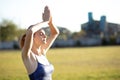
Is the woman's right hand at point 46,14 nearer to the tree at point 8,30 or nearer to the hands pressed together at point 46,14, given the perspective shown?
the hands pressed together at point 46,14

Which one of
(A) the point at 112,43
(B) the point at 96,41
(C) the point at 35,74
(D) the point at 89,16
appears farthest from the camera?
(B) the point at 96,41

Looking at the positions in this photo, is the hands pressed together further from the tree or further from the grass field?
the tree

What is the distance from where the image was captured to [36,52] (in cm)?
232

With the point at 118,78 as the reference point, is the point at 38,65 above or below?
above

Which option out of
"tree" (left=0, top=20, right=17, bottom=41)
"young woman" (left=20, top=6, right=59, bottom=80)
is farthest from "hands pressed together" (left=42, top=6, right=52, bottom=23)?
"tree" (left=0, top=20, right=17, bottom=41)

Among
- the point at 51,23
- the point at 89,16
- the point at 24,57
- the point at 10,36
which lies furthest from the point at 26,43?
the point at 10,36

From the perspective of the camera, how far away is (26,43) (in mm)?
2256

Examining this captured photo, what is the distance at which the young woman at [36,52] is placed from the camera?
87.4 inches

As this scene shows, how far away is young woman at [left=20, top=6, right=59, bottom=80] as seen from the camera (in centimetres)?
222

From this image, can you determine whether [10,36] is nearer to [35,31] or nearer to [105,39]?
[105,39]

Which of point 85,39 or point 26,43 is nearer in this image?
point 26,43

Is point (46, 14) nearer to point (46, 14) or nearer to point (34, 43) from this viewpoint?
point (46, 14)

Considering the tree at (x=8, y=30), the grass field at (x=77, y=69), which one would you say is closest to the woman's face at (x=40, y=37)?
the grass field at (x=77, y=69)

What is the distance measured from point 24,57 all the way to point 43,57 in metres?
0.14
